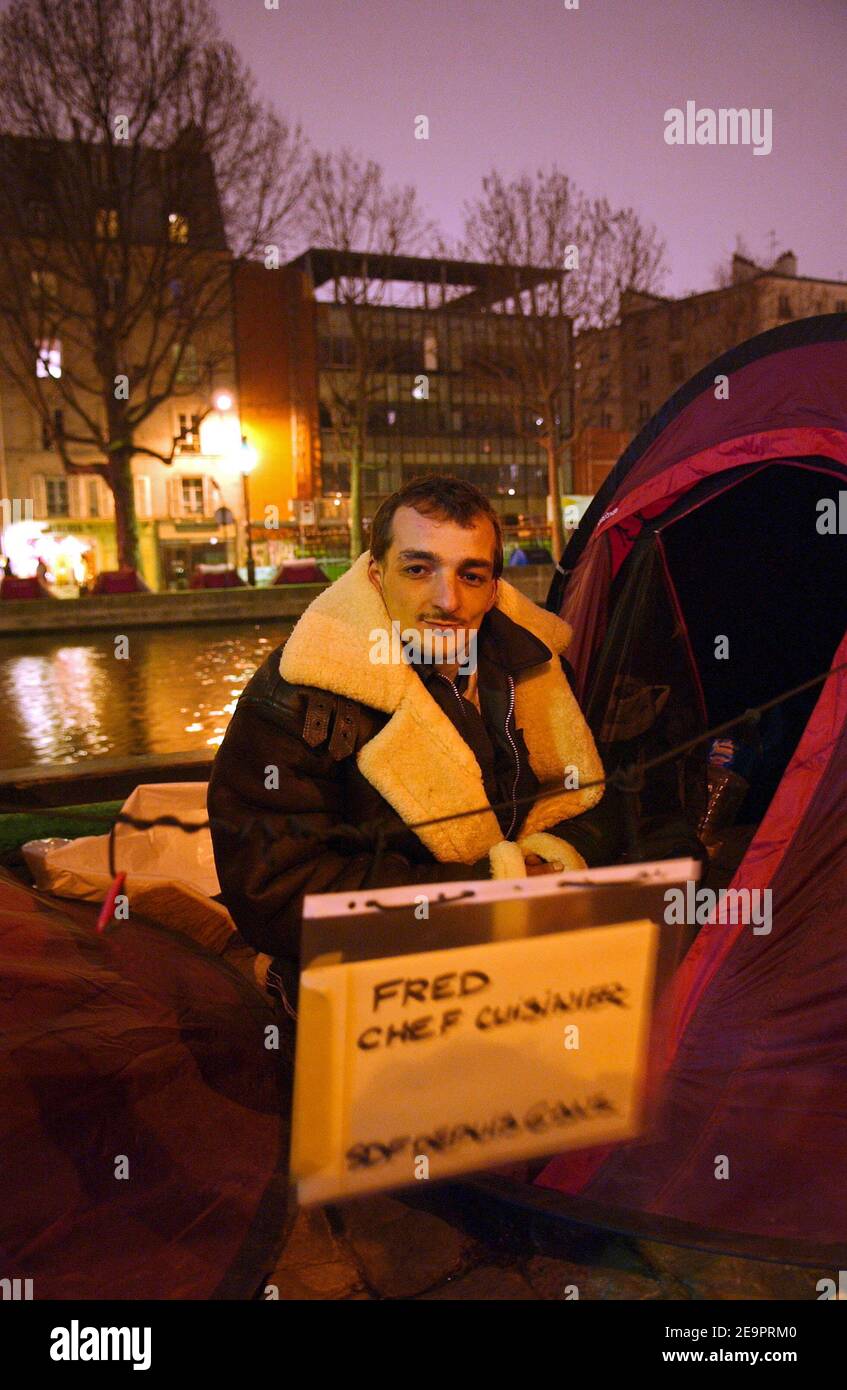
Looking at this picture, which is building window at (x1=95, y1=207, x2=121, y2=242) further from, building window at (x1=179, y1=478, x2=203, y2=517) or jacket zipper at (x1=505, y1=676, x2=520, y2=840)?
jacket zipper at (x1=505, y1=676, x2=520, y2=840)

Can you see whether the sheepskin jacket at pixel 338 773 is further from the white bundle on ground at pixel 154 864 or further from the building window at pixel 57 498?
the building window at pixel 57 498

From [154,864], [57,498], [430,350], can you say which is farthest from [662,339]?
[154,864]

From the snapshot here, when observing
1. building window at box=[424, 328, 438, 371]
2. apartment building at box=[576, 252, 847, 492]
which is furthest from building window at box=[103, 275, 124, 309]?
building window at box=[424, 328, 438, 371]

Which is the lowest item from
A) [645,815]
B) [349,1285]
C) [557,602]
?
[349,1285]

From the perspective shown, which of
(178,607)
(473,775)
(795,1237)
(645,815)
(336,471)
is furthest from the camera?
(336,471)

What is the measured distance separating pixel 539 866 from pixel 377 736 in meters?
0.62

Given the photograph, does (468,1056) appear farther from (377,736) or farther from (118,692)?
(118,692)

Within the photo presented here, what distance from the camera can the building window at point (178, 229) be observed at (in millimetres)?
25859

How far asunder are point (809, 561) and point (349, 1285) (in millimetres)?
3946

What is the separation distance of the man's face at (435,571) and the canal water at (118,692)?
5.79 m

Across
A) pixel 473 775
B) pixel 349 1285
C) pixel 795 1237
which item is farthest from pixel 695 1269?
pixel 473 775

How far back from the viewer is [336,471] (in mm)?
51344

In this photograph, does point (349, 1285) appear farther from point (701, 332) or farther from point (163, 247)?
point (701, 332)

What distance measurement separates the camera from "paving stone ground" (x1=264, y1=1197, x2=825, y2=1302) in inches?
101
